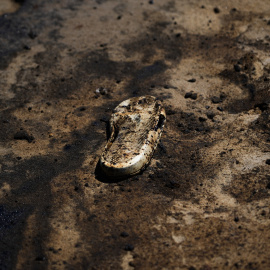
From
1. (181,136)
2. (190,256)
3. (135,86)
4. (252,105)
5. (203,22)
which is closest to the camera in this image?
(190,256)

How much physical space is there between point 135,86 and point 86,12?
7.60ft

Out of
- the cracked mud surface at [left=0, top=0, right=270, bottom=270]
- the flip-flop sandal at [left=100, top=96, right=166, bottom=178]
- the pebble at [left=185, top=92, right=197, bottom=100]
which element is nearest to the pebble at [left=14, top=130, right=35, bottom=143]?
the cracked mud surface at [left=0, top=0, right=270, bottom=270]

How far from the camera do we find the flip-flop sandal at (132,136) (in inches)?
144

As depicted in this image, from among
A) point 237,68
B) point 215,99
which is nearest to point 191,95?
point 215,99

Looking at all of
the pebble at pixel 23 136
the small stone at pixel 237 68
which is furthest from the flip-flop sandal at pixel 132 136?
the small stone at pixel 237 68

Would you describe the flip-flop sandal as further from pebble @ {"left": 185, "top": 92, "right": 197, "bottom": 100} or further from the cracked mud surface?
pebble @ {"left": 185, "top": 92, "right": 197, "bottom": 100}

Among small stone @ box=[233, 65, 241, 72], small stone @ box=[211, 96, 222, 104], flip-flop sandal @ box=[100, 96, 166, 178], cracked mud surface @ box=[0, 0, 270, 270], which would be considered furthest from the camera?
small stone @ box=[233, 65, 241, 72]

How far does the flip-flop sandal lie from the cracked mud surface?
0.54 ft

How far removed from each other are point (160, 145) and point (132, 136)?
357 mm

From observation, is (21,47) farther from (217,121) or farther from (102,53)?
(217,121)

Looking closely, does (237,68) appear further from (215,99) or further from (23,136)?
(23,136)

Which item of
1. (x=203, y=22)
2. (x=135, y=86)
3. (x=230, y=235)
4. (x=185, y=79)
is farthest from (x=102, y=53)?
(x=230, y=235)

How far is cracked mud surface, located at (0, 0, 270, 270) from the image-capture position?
313cm

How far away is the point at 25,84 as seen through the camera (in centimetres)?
535
